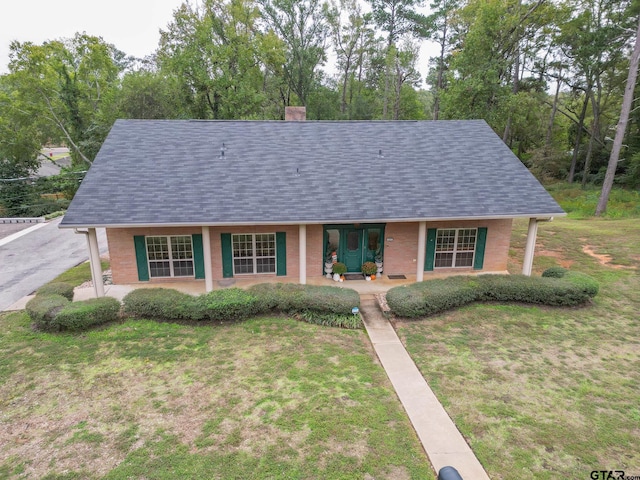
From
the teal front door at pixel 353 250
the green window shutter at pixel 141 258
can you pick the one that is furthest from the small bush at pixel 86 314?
the teal front door at pixel 353 250

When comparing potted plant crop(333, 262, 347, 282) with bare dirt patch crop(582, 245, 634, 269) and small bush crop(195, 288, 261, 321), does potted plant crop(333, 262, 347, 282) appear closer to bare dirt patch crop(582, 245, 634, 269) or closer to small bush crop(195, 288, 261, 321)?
small bush crop(195, 288, 261, 321)

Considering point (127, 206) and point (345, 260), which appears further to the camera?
point (345, 260)

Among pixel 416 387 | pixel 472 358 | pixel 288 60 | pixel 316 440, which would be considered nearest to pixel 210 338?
pixel 316 440

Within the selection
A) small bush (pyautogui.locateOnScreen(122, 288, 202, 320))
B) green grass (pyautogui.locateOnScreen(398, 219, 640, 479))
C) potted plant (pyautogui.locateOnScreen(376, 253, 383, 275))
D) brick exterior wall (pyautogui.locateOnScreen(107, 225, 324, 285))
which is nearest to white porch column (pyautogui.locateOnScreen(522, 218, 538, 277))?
green grass (pyautogui.locateOnScreen(398, 219, 640, 479))

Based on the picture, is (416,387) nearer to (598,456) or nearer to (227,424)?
(598,456)

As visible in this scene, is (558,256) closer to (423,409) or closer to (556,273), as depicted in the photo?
(556,273)
